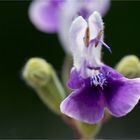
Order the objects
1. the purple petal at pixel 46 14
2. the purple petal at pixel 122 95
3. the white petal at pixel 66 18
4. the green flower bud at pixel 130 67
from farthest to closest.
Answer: the purple petal at pixel 46 14
the white petal at pixel 66 18
the green flower bud at pixel 130 67
the purple petal at pixel 122 95

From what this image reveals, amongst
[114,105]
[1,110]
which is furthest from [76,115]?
[1,110]

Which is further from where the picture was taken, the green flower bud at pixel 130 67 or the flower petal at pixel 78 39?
the green flower bud at pixel 130 67

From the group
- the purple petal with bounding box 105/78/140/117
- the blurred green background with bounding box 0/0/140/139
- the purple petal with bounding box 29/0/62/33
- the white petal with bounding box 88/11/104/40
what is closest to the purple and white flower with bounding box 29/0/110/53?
the purple petal with bounding box 29/0/62/33

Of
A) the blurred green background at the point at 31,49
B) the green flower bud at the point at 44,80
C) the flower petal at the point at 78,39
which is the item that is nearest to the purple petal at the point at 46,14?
the green flower bud at the point at 44,80

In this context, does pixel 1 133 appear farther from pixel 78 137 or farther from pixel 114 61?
pixel 114 61

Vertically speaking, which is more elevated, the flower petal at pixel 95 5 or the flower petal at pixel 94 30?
the flower petal at pixel 94 30

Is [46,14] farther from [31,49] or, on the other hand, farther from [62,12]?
[31,49]

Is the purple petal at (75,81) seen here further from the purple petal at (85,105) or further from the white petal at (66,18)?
the white petal at (66,18)
